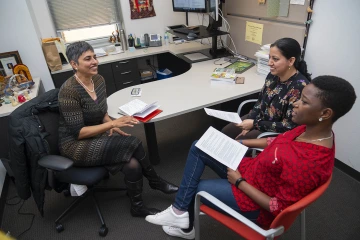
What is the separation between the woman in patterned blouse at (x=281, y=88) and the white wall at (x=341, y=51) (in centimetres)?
40

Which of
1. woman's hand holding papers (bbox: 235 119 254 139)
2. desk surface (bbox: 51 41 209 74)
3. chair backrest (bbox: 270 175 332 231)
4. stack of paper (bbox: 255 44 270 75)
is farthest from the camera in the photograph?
desk surface (bbox: 51 41 209 74)

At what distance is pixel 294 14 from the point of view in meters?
1.97

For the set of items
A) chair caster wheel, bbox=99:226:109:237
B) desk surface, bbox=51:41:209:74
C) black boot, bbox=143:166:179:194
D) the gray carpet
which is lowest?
the gray carpet

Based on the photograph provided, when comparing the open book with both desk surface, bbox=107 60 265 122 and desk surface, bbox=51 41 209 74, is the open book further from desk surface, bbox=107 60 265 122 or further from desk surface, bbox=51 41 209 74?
desk surface, bbox=51 41 209 74

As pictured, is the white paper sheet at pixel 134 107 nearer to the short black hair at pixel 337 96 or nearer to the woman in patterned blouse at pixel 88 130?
the woman in patterned blouse at pixel 88 130

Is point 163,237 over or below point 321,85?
below

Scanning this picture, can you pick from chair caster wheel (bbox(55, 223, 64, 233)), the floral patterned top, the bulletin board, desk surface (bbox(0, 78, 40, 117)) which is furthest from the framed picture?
the floral patterned top

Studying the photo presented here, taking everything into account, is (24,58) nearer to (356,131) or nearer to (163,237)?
(163,237)

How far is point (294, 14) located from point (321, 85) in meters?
1.27

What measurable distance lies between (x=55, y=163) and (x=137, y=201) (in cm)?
62

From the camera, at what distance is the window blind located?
10.2 ft

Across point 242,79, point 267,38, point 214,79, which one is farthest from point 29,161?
point 267,38

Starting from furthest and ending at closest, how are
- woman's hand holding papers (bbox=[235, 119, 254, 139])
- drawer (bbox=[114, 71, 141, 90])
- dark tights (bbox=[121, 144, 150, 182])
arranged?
1. drawer (bbox=[114, 71, 141, 90])
2. woman's hand holding papers (bbox=[235, 119, 254, 139])
3. dark tights (bbox=[121, 144, 150, 182])

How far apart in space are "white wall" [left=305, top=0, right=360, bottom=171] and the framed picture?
107 inches
